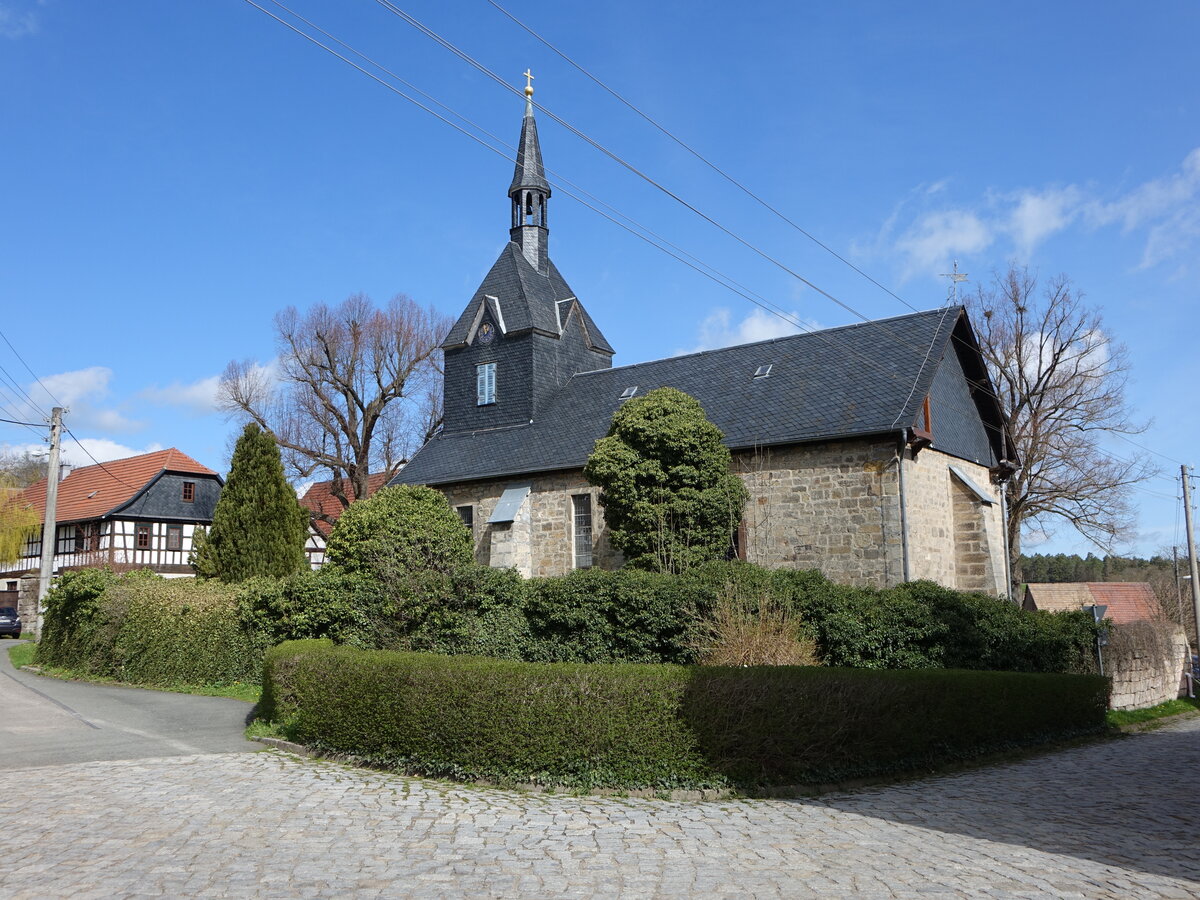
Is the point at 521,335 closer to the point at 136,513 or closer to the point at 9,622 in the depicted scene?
the point at 136,513

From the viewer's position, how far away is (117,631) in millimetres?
18297

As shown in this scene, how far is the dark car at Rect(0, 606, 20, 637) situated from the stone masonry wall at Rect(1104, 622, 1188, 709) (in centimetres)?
3748

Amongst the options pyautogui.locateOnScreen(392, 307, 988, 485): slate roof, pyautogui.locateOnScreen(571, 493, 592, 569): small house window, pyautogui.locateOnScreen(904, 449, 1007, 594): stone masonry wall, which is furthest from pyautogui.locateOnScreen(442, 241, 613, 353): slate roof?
pyautogui.locateOnScreen(904, 449, 1007, 594): stone masonry wall

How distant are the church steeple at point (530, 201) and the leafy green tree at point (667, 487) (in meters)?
13.5

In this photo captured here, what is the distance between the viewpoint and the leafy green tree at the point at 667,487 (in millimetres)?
19297

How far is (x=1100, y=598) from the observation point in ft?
101

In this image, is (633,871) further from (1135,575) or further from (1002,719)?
(1135,575)

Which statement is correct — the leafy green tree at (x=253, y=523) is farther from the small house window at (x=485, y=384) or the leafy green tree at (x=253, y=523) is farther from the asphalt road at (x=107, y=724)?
the small house window at (x=485, y=384)

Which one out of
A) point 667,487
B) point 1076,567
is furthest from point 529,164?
point 1076,567

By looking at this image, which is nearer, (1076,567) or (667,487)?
(667,487)

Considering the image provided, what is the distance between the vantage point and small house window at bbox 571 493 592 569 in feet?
79.6

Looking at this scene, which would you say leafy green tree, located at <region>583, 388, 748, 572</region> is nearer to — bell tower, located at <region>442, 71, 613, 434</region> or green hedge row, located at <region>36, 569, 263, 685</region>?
green hedge row, located at <region>36, 569, 263, 685</region>

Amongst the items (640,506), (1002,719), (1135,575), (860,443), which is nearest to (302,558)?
(640,506)

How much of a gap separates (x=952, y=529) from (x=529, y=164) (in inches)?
739
